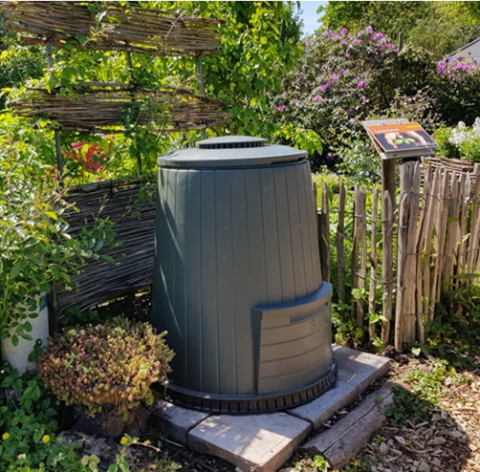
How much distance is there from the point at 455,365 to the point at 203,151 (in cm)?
207

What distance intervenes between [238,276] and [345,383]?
0.92 metres

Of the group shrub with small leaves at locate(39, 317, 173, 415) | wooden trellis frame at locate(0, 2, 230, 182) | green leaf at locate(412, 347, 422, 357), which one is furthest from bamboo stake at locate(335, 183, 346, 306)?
shrub with small leaves at locate(39, 317, 173, 415)

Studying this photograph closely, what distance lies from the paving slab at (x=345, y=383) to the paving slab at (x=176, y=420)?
48cm

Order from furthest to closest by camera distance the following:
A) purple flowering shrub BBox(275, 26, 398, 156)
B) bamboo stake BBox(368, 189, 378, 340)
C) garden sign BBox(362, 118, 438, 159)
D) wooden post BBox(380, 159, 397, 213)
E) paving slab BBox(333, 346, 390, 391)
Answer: purple flowering shrub BBox(275, 26, 398, 156), wooden post BBox(380, 159, 397, 213), bamboo stake BBox(368, 189, 378, 340), garden sign BBox(362, 118, 438, 159), paving slab BBox(333, 346, 390, 391)

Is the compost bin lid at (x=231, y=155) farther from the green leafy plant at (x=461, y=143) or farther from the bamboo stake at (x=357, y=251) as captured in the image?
the green leafy plant at (x=461, y=143)

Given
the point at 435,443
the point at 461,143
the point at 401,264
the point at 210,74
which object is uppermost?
the point at 210,74

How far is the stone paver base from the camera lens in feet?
7.16

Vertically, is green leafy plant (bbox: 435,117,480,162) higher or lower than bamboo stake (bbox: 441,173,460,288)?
higher

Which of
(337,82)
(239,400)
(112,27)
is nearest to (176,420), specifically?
(239,400)

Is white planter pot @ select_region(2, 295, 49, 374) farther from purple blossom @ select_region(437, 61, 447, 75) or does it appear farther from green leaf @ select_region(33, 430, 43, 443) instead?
purple blossom @ select_region(437, 61, 447, 75)

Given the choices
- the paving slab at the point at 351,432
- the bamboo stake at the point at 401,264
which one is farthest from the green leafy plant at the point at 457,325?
the paving slab at the point at 351,432

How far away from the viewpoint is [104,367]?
7.09ft

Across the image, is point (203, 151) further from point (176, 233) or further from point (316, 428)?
point (316, 428)

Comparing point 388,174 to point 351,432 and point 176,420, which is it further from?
point 176,420
